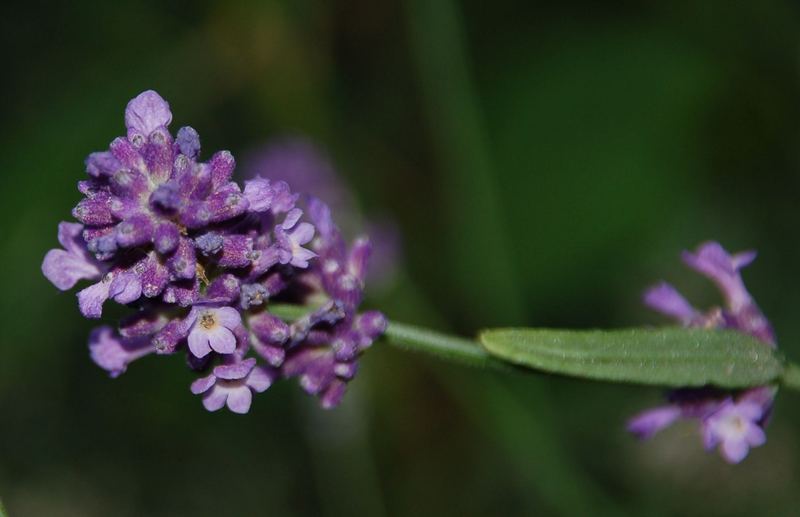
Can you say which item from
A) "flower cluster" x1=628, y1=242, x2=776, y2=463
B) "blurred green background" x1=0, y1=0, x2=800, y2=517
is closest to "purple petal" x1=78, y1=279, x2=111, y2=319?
"flower cluster" x1=628, y1=242, x2=776, y2=463

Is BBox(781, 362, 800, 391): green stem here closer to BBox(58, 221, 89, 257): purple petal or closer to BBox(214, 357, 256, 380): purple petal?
BBox(214, 357, 256, 380): purple petal

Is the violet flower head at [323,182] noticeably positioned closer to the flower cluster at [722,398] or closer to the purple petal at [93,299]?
the flower cluster at [722,398]

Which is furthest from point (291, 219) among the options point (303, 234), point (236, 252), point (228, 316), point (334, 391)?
point (334, 391)

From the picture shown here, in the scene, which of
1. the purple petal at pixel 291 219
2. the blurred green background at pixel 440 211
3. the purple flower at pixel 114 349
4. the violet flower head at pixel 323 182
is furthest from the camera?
the violet flower head at pixel 323 182

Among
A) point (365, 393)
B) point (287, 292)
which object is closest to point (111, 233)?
point (287, 292)

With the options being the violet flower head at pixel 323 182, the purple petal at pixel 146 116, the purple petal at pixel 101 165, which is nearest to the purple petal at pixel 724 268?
the purple petal at pixel 146 116

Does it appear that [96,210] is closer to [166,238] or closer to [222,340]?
[166,238]
